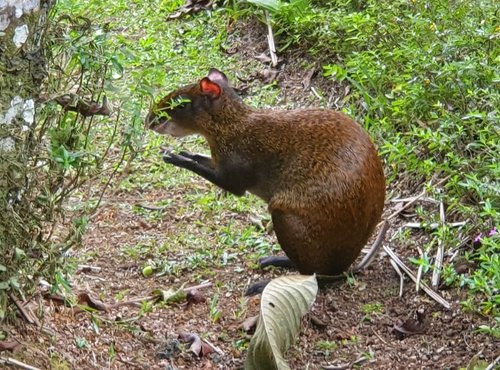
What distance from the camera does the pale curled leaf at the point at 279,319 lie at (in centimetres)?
398

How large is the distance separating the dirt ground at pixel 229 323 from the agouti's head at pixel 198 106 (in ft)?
2.31

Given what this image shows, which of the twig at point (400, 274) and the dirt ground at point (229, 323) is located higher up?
the dirt ground at point (229, 323)

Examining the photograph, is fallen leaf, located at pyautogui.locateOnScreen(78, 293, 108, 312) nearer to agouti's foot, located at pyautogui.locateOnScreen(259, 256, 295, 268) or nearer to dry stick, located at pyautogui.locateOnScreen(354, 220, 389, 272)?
agouti's foot, located at pyautogui.locateOnScreen(259, 256, 295, 268)

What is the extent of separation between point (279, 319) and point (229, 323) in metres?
0.50

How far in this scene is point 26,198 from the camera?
3.43m

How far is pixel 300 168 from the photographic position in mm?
5055

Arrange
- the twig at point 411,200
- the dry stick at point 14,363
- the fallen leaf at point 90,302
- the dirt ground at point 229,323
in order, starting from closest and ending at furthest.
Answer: the dry stick at point 14,363 → the dirt ground at point 229,323 → the fallen leaf at point 90,302 → the twig at point 411,200

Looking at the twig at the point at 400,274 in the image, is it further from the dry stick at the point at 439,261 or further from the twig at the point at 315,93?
the twig at the point at 315,93

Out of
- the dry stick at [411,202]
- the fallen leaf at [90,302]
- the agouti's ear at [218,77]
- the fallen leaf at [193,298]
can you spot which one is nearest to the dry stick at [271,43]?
the agouti's ear at [218,77]

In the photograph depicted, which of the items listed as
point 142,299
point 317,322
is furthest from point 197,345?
point 317,322

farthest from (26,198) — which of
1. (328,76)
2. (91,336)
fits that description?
(328,76)

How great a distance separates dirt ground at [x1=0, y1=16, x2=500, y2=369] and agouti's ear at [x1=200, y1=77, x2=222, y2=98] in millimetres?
921

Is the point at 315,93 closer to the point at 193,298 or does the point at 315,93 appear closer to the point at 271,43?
the point at 271,43

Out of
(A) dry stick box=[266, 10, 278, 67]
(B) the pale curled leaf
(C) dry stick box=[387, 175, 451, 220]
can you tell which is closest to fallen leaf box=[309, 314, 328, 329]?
(B) the pale curled leaf
